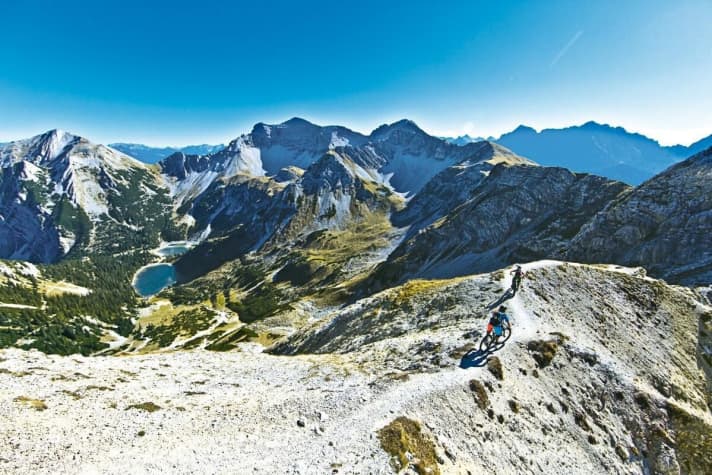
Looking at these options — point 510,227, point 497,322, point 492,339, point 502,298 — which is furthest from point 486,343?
point 510,227

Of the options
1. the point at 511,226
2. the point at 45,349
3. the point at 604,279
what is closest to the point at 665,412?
the point at 604,279

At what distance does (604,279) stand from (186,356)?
52171 mm

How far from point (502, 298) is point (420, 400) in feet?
68.4

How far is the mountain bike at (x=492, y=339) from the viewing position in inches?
1176

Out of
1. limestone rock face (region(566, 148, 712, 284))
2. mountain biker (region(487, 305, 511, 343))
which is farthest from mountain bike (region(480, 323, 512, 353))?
limestone rock face (region(566, 148, 712, 284))

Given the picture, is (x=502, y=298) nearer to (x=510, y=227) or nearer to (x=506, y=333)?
(x=506, y=333)

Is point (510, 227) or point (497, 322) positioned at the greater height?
point (510, 227)

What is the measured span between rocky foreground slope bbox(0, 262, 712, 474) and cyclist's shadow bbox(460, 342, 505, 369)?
0.16 m

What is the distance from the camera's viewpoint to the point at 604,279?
44.9 m

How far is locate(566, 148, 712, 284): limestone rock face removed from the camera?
8675 cm

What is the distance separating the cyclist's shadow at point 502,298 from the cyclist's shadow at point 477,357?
28.2 ft

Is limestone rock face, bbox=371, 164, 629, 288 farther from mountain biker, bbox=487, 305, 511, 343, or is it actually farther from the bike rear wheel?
mountain biker, bbox=487, 305, 511, 343

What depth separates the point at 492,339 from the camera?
29.9 meters

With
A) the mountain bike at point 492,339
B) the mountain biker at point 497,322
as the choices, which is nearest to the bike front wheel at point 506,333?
the mountain bike at point 492,339
